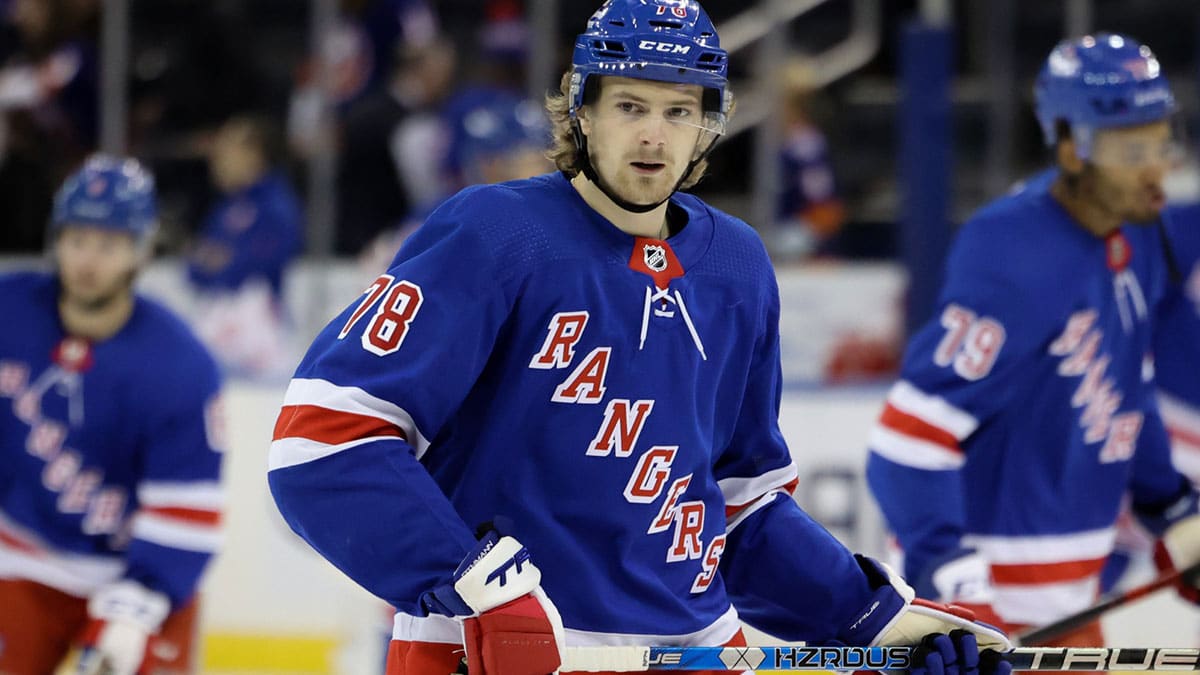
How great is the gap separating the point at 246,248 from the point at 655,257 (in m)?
5.33

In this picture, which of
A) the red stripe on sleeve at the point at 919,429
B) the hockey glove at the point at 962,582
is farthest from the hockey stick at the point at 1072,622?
the red stripe on sleeve at the point at 919,429

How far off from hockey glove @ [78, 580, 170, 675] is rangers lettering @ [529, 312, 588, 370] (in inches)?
67.2

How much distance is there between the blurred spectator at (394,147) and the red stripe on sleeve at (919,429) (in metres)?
4.01

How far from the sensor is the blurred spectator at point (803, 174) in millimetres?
6477

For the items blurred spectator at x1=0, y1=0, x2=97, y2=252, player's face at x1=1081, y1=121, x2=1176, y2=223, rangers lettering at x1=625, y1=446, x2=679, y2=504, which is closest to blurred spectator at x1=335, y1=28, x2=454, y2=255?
blurred spectator at x1=0, y1=0, x2=97, y2=252

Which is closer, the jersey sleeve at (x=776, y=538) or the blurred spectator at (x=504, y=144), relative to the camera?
the jersey sleeve at (x=776, y=538)

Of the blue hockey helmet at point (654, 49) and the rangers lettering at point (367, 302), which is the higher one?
the blue hockey helmet at point (654, 49)

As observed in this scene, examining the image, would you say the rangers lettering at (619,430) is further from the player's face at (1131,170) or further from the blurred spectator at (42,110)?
the blurred spectator at (42,110)

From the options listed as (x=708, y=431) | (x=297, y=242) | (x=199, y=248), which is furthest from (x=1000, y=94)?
(x=708, y=431)

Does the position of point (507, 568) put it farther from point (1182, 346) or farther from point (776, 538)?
point (1182, 346)

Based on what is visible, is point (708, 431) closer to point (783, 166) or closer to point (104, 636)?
point (104, 636)

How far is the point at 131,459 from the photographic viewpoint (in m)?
3.71

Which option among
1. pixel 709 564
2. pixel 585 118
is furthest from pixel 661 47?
pixel 709 564

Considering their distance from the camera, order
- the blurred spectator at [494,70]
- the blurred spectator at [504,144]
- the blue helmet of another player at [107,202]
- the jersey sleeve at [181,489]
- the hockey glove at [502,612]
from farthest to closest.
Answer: the blurred spectator at [494,70] → the blurred spectator at [504,144] → the blue helmet of another player at [107,202] → the jersey sleeve at [181,489] → the hockey glove at [502,612]
